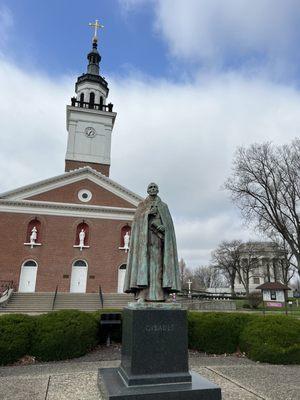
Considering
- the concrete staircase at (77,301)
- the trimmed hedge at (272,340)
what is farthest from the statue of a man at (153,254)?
the concrete staircase at (77,301)

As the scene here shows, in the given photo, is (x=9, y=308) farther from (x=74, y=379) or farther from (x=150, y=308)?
(x=150, y=308)

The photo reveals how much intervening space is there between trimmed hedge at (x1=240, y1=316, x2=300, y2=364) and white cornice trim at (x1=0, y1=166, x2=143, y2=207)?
22786mm

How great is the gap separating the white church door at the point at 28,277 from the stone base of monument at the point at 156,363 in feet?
82.1

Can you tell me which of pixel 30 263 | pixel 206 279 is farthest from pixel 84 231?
pixel 206 279

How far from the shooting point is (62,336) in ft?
30.5

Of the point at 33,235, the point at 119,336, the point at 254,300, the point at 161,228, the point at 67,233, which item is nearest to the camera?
the point at 161,228

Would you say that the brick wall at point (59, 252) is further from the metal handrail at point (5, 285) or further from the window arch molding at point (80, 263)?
the metal handrail at point (5, 285)

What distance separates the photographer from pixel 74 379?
6.82 m

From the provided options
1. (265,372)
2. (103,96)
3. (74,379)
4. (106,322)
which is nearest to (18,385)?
(74,379)

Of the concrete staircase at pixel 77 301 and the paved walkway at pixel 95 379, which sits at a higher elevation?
the concrete staircase at pixel 77 301

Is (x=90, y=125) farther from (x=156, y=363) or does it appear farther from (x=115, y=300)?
(x=156, y=363)

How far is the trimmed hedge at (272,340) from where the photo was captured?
9.00 metres

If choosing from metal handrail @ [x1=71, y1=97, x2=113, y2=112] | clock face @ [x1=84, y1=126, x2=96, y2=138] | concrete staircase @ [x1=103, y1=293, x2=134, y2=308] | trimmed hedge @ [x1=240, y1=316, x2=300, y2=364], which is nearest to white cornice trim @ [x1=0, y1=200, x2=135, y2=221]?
concrete staircase @ [x1=103, y1=293, x2=134, y2=308]

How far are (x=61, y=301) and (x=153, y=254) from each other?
22017 millimetres
